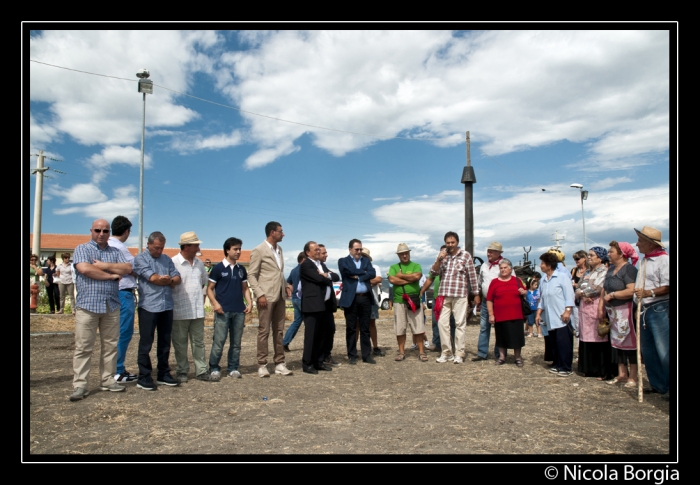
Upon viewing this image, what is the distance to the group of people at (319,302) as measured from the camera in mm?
5789

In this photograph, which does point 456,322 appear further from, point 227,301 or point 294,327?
point 227,301

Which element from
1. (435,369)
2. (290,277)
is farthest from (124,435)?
(290,277)

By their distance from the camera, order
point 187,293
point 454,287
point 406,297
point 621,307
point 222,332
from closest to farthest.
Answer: point 621,307
point 187,293
point 222,332
point 454,287
point 406,297

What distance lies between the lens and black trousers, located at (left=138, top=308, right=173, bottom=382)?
619 centimetres

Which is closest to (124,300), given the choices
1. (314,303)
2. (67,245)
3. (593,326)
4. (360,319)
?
(314,303)

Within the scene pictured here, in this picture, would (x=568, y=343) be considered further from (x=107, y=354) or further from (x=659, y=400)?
(x=107, y=354)

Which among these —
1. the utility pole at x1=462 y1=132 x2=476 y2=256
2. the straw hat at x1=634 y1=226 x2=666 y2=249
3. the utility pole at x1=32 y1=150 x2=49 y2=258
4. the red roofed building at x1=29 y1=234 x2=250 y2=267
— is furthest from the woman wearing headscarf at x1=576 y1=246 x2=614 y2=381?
the red roofed building at x1=29 y1=234 x2=250 y2=267

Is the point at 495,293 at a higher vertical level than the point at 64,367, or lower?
higher

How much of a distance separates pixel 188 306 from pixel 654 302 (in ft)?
18.5

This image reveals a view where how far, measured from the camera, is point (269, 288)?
712cm

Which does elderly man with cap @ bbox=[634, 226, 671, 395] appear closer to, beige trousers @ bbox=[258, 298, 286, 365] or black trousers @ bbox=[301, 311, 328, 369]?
black trousers @ bbox=[301, 311, 328, 369]
